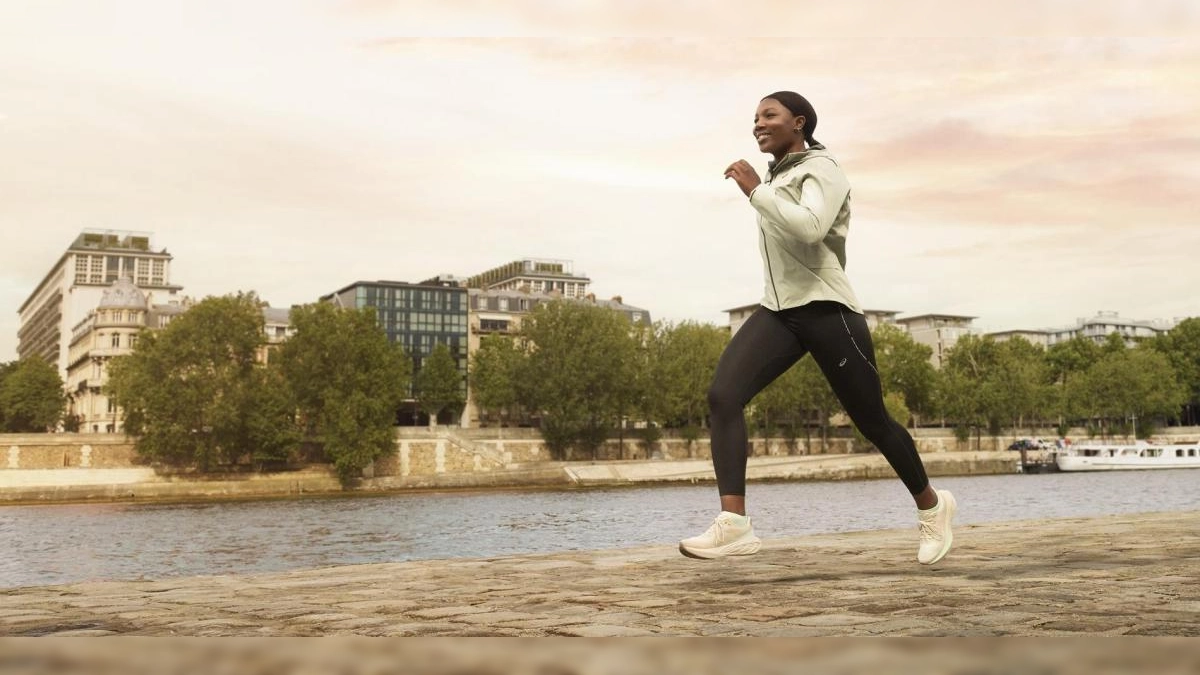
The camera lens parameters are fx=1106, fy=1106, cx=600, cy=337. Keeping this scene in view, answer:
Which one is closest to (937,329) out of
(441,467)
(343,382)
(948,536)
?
(441,467)

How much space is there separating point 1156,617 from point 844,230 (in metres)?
2.34

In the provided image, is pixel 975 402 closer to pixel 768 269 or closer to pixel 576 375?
pixel 576 375

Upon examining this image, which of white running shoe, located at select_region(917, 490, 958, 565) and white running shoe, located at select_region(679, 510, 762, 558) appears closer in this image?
white running shoe, located at select_region(679, 510, 762, 558)

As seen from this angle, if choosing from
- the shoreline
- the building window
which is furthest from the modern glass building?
the building window

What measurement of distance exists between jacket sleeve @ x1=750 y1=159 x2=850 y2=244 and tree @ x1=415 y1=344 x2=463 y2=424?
8611cm

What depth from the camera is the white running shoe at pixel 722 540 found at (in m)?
5.24

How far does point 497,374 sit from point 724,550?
2967 inches

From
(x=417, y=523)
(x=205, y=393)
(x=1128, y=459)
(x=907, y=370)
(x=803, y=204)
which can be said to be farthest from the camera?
(x=907, y=370)

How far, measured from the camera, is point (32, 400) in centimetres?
9006

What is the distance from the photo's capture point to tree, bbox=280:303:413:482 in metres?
63.7

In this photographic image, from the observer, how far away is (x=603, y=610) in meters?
3.94

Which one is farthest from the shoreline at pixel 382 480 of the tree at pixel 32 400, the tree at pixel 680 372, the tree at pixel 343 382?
the tree at pixel 32 400

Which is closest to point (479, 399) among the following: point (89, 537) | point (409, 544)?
point (89, 537)

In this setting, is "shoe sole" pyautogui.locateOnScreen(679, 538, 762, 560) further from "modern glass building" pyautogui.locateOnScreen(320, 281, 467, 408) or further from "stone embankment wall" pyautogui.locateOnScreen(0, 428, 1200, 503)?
"modern glass building" pyautogui.locateOnScreen(320, 281, 467, 408)
